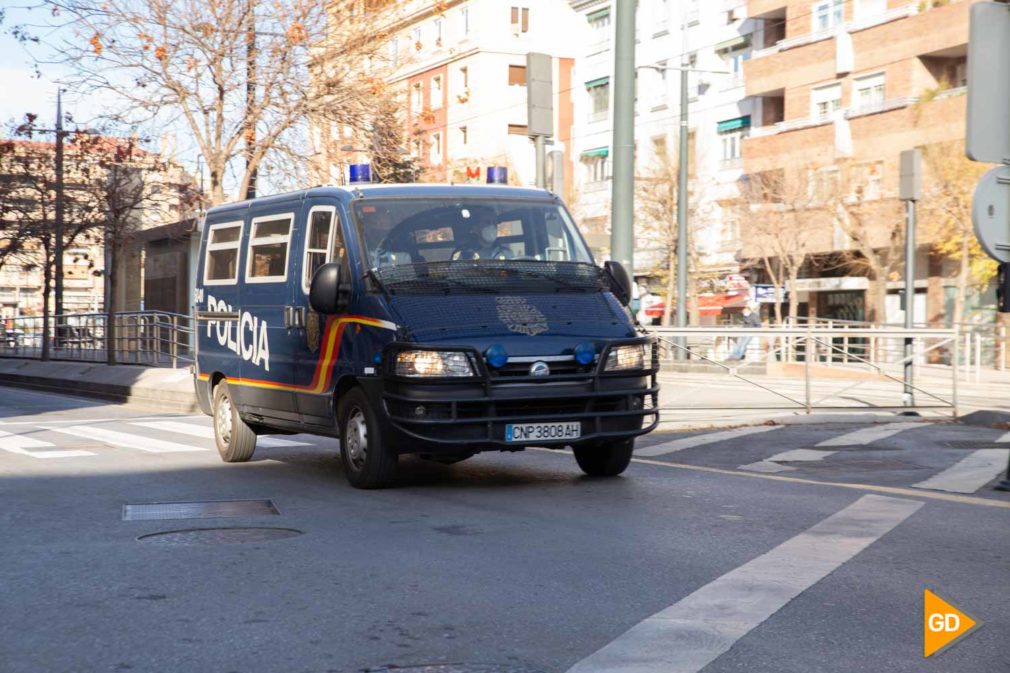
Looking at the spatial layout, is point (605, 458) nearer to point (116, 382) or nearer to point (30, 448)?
point (30, 448)

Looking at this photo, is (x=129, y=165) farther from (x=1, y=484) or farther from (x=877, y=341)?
(x=1, y=484)

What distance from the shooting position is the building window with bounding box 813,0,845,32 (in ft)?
155

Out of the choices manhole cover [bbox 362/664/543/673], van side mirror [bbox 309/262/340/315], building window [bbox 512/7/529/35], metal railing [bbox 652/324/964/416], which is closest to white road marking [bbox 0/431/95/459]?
van side mirror [bbox 309/262/340/315]

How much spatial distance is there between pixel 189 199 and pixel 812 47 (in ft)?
81.9

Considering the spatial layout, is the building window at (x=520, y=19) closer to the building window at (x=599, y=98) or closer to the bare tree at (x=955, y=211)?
the building window at (x=599, y=98)

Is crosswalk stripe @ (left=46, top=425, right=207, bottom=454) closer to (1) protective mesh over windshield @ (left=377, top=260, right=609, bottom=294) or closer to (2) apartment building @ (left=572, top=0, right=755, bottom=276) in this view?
(1) protective mesh over windshield @ (left=377, top=260, right=609, bottom=294)

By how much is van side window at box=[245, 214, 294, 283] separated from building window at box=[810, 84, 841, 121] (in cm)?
3726

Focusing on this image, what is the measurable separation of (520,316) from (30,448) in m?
6.34

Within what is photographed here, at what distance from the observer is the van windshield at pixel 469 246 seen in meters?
10.6

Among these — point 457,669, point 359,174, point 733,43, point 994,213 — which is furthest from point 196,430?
point 733,43

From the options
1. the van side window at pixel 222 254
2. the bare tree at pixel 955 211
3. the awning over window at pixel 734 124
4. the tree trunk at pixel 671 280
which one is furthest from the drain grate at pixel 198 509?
the awning over window at pixel 734 124

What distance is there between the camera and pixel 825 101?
157 ft

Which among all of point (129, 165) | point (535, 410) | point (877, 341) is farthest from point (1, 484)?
point (129, 165)

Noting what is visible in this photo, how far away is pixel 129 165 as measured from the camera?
3928 centimetres
